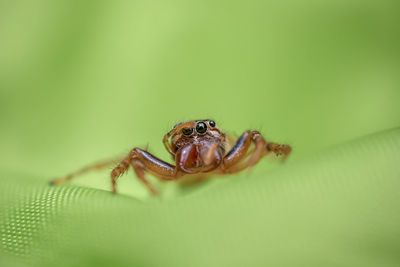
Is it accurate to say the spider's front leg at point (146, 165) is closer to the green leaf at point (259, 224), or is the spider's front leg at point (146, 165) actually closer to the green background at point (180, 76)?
the green background at point (180, 76)

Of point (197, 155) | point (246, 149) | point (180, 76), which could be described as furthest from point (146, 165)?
point (180, 76)

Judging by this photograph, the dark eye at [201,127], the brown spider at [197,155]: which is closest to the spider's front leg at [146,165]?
the brown spider at [197,155]

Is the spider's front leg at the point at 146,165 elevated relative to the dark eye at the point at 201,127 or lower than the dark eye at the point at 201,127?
lower

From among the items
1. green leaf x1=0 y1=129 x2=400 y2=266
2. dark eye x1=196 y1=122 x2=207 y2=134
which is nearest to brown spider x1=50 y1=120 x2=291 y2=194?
dark eye x1=196 y1=122 x2=207 y2=134

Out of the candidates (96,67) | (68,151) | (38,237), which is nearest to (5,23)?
(96,67)

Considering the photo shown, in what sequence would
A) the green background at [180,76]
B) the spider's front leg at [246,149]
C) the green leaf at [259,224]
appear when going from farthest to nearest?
1. the green background at [180,76]
2. the spider's front leg at [246,149]
3. the green leaf at [259,224]

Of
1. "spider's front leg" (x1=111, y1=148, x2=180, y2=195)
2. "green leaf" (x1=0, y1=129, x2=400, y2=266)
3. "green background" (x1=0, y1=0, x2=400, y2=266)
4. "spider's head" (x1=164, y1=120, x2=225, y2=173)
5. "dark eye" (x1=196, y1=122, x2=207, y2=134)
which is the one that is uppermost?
"green background" (x1=0, y1=0, x2=400, y2=266)

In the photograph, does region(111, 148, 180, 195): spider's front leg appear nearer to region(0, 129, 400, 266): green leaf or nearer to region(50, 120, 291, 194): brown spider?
region(50, 120, 291, 194): brown spider

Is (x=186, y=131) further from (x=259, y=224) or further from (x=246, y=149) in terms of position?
(x=259, y=224)

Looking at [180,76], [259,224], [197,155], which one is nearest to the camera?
[259,224]
